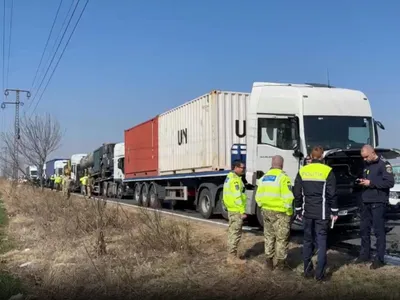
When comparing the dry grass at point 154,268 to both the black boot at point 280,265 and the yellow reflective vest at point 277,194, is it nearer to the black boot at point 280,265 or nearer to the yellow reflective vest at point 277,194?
the black boot at point 280,265

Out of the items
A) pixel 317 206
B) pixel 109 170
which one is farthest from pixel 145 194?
pixel 317 206

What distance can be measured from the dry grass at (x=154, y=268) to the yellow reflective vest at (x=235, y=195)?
85 cm

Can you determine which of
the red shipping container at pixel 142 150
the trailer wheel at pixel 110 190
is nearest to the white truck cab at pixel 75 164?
the trailer wheel at pixel 110 190

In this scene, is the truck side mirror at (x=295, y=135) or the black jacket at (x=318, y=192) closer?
the black jacket at (x=318, y=192)

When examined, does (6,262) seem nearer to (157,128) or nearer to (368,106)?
(368,106)

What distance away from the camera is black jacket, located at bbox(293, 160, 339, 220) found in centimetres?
667

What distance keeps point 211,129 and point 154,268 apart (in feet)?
27.9

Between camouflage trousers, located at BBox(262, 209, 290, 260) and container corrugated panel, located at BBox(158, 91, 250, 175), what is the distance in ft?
26.4

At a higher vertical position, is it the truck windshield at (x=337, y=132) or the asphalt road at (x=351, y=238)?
the truck windshield at (x=337, y=132)

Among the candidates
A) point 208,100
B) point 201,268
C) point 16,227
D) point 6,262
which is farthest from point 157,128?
point 201,268

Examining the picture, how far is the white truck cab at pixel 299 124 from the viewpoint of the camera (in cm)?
1131

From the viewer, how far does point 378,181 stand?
7223 mm

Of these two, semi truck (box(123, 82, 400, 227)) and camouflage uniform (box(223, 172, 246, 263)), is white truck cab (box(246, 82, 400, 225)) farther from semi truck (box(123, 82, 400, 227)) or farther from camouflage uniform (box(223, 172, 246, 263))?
camouflage uniform (box(223, 172, 246, 263))

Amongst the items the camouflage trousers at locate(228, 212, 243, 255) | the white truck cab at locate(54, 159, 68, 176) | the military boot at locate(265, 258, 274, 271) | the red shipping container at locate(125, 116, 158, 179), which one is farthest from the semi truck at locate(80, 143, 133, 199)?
the military boot at locate(265, 258, 274, 271)
